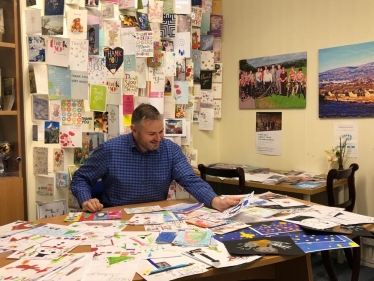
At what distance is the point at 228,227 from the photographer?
5.52 ft

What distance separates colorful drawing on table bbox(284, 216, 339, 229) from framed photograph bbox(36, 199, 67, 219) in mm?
1568

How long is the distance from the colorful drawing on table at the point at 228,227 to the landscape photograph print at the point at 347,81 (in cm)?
181

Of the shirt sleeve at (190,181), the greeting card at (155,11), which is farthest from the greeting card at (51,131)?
the greeting card at (155,11)

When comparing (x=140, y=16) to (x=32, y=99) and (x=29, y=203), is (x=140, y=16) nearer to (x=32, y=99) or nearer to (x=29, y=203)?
(x=32, y=99)

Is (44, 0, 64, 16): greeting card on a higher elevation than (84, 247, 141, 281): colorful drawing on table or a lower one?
higher

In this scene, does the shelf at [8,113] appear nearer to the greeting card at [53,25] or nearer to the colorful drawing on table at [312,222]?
the greeting card at [53,25]

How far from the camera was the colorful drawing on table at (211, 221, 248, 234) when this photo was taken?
1.63 m

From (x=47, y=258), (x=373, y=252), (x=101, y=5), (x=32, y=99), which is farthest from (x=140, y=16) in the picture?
(x=373, y=252)

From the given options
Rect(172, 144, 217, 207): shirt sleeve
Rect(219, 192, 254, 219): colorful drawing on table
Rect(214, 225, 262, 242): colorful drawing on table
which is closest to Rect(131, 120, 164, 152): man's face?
Rect(172, 144, 217, 207): shirt sleeve

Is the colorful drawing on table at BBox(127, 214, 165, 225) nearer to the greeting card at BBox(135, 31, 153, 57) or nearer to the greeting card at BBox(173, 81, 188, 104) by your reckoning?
the greeting card at BBox(135, 31, 153, 57)

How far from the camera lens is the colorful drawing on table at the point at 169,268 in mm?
1208

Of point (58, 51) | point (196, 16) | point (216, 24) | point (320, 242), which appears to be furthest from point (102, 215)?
point (216, 24)

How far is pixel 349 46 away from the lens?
3090 mm

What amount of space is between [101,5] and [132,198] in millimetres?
1464
